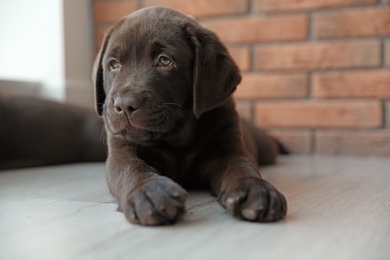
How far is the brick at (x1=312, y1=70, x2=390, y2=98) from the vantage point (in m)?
3.36

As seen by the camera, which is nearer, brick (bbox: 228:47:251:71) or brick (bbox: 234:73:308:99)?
brick (bbox: 234:73:308:99)

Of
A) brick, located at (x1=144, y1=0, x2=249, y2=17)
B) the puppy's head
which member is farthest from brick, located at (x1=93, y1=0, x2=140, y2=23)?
the puppy's head

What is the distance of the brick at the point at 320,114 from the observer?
11.2ft

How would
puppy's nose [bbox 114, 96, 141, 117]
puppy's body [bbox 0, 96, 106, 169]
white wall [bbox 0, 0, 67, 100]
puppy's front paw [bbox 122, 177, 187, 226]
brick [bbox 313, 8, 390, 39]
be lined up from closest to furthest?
puppy's front paw [bbox 122, 177, 187, 226]
puppy's nose [bbox 114, 96, 141, 117]
puppy's body [bbox 0, 96, 106, 169]
brick [bbox 313, 8, 390, 39]
white wall [bbox 0, 0, 67, 100]

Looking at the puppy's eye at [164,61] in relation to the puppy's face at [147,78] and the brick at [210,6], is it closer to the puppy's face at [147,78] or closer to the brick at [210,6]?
the puppy's face at [147,78]

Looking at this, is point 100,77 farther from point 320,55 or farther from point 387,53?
point 387,53

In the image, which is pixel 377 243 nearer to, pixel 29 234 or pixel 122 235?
pixel 122 235

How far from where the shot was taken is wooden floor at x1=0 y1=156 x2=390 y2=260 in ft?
3.97

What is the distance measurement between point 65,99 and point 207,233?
8.97 ft

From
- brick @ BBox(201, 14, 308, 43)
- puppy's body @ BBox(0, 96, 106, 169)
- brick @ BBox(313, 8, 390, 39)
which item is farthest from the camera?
brick @ BBox(201, 14, 308, 43)

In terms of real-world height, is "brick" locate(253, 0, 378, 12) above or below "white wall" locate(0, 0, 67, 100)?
above

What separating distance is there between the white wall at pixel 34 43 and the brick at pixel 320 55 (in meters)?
1.42

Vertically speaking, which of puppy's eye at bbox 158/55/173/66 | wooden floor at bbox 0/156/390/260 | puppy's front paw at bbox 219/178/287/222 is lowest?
wooden floor at bbox 0/156/390/260

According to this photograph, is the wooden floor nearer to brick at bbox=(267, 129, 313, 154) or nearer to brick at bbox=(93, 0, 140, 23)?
brick at bbox=(267, 129, 313, 154)
